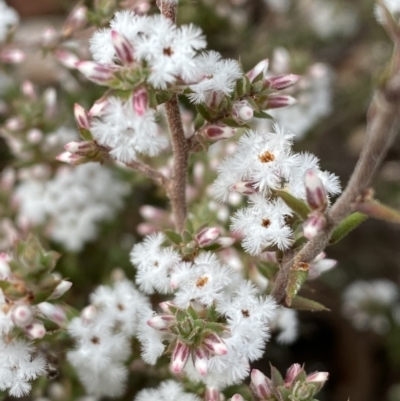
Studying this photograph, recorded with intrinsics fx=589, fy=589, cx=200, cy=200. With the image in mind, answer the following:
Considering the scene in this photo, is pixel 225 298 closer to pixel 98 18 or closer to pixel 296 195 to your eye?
pixel 296 195

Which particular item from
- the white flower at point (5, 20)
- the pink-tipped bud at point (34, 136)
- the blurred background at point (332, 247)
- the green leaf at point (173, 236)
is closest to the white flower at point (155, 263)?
the green leaf at point (173, 236)

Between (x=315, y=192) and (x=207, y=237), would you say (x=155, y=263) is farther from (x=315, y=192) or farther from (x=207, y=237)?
(x=315, y=192)

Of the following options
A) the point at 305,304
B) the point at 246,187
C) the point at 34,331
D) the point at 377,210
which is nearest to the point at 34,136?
the point at 34,331

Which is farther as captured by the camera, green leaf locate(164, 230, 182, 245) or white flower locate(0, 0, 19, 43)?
white flower locate(0, 0, 19, 43)

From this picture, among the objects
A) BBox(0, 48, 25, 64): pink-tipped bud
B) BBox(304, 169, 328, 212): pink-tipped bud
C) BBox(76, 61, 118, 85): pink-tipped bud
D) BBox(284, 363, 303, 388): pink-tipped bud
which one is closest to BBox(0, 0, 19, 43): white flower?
BBox(0, 48, 25, 64): pink-tipped bud

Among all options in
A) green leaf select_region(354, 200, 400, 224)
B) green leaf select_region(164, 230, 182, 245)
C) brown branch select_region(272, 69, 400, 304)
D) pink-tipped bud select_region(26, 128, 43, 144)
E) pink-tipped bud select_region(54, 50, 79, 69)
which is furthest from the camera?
pink-tipped bud select_region(26, 128, 43, 144)

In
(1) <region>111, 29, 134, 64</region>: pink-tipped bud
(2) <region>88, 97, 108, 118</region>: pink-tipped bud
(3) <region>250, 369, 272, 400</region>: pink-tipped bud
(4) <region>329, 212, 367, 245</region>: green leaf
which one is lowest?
(3) <region>250, 369, 272, 400</region>: pink-tipped bud

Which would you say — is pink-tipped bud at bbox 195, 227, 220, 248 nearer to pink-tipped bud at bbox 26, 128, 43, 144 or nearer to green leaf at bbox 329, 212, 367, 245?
green leaf at bbox 329, 212, 367, 245

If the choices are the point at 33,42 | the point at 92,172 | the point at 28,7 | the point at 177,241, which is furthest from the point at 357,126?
the point at 28,7
